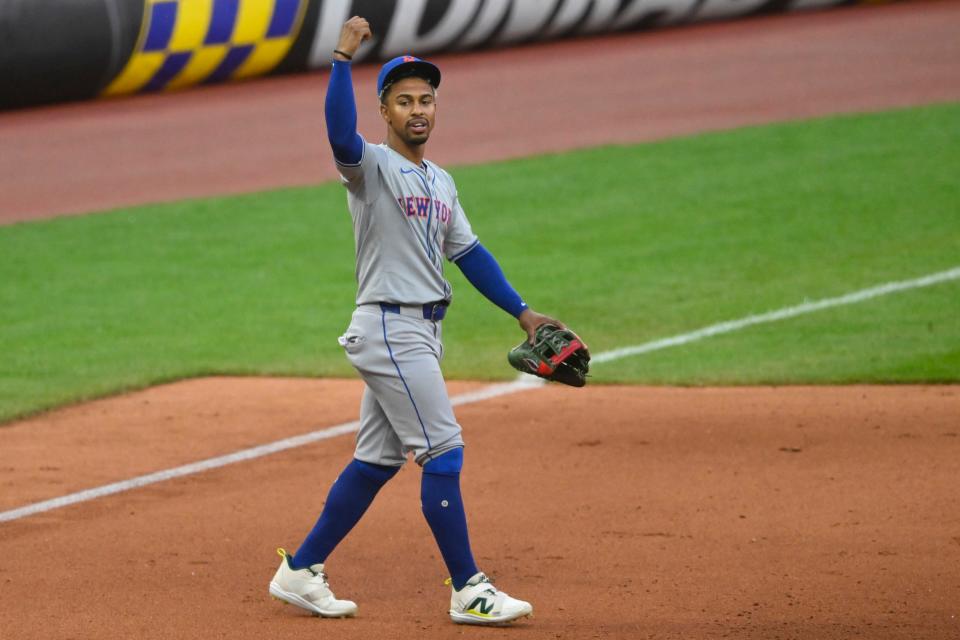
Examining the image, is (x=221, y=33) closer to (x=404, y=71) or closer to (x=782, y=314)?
(x=782, y=314)

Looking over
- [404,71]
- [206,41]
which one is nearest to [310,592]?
[404,71]

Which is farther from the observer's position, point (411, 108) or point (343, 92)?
point (411, 108)

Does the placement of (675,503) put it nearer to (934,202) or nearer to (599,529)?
(599,529)

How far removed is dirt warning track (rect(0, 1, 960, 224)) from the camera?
15711 millimetres

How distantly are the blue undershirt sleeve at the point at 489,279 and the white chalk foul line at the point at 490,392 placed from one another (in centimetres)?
232

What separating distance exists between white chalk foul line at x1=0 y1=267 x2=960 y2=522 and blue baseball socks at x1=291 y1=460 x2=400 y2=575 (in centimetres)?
180

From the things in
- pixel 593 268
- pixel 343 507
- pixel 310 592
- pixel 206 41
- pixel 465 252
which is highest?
pixel 206 41

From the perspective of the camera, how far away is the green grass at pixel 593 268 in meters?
9.47

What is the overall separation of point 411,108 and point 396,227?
391mm

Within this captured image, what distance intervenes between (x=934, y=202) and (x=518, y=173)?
160 inches

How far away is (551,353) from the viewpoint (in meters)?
5.31

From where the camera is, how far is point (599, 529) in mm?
6141

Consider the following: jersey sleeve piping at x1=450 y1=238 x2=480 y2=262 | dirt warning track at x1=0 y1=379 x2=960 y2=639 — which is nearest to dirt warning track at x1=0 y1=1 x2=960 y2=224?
dirt warning track at x1=0 y1=379 x2=960 y2=639

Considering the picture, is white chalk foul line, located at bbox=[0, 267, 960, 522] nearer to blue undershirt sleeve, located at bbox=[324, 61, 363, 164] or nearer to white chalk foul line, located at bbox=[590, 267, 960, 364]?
white chalk foul line, located at bbox=[590, 267, 960, 364]
